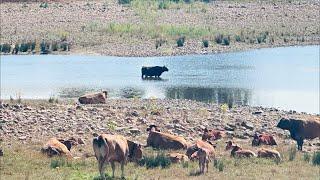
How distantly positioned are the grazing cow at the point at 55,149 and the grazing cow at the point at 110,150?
7.95 feet

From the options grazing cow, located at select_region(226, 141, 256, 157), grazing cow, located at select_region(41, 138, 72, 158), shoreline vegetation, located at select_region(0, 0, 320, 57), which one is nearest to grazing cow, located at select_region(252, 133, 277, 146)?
grazing cow, located at select_region(226, 141, 256, 157)

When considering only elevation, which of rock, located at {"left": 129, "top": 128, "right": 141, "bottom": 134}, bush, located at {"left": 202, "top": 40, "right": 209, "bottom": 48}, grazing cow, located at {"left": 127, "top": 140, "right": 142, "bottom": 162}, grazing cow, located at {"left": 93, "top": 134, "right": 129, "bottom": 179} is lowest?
bush, located at {"left": 202, "top": 40, "right": 209, "bottom": 48}

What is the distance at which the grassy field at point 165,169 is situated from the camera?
1758cm

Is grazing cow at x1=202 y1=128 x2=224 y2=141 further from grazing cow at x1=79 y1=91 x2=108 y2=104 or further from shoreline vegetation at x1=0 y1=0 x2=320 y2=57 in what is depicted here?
shoreline vegetation at x1=0 y1=0 x2=320 y2=57

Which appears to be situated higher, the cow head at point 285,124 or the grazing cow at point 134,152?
the grazing cow at point 134,152

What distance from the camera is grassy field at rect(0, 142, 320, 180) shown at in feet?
57.7

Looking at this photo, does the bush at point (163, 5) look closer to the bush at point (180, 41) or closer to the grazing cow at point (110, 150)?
the bush at point (180, 41)

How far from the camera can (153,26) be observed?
185 ft

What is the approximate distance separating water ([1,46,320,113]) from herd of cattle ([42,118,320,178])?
9.23 metres

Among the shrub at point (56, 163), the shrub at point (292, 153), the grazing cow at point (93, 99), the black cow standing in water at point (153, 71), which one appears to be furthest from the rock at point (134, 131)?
the black cow standing in water at point (153, 71)

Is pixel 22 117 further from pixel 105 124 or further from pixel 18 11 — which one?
pixel 18 11

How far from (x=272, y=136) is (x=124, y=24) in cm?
3494

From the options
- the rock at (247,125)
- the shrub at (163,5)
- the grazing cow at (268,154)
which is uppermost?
the shrub at (163,5)

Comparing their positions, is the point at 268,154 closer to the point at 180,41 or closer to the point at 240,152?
the point at 240,152
